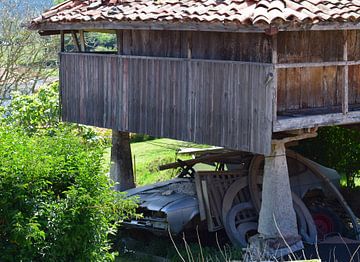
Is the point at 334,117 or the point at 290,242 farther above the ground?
the point at 334,117

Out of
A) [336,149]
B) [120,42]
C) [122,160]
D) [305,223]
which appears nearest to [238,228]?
[305,223]

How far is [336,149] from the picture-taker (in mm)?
16031

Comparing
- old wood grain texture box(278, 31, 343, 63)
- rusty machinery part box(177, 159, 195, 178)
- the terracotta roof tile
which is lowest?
rusty machinery part box(177, 159, 195, 178)

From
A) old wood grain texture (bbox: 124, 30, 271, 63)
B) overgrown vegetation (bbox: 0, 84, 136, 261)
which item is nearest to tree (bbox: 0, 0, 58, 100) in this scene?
old wood grain texture (bbox: 124, 30, 271, 63)

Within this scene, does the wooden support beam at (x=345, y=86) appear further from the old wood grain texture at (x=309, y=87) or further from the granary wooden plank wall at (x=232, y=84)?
the old wood grain texture at (x=309, y=87)

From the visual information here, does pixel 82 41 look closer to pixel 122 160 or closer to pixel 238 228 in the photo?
pixel 122 160

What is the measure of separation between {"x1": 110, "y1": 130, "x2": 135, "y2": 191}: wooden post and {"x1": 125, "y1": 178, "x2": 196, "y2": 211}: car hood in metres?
0.71

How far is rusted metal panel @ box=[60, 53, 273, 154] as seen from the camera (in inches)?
420

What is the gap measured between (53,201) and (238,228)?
15.7 ft

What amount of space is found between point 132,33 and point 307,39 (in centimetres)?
319

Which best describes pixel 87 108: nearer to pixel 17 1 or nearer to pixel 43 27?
pixel 43 27

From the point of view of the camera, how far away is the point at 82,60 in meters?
13.9

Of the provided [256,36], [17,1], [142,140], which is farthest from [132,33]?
[17,1]

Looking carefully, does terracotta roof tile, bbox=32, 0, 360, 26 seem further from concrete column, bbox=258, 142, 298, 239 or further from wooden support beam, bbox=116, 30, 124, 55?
concrete column, bbox=258, 142, 298, 239
